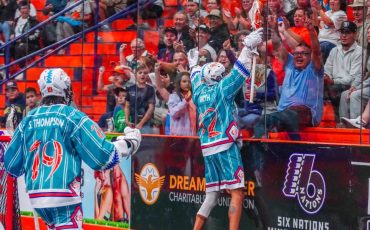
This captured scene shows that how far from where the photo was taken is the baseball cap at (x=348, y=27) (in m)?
9.84

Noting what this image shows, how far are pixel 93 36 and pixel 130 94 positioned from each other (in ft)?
3.65

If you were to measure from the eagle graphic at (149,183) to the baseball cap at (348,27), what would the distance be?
325cm

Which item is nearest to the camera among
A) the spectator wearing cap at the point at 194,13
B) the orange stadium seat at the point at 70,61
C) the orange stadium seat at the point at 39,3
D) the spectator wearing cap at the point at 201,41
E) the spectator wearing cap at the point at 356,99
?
the spectator wearing cap at the point at 356,99

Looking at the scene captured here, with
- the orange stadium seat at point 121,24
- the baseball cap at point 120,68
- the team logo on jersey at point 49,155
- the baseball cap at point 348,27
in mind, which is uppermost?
the orange stadium seat at point 121,24

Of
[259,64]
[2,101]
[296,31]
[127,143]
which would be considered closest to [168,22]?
[259,64]

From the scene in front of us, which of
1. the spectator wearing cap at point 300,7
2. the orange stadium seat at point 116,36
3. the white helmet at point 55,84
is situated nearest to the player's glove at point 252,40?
the spectator wearing cap at point 300,7

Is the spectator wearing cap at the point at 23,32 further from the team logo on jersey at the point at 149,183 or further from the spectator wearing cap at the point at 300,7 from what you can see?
the spectator wearing cap at the point at 300,7

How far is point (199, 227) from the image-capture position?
11.0m

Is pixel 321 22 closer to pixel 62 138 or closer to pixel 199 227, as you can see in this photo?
pixel 199 227

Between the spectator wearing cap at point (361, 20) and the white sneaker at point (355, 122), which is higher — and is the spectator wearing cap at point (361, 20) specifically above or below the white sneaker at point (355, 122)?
above

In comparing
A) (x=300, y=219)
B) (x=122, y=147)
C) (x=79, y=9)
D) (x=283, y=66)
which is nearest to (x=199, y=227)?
(x=300, y=219)

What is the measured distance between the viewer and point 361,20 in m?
9.75

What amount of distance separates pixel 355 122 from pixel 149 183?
3.34 meters

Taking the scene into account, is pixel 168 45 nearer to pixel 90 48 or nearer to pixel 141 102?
pixel 141 102
